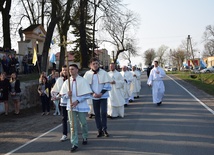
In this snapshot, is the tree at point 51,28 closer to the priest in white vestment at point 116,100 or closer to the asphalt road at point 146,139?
the priest in white vestment at point 116,100

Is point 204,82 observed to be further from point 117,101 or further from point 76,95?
point 76,95

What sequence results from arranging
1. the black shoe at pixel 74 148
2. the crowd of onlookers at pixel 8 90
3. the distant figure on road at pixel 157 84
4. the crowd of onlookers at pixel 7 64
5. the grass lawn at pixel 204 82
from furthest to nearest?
the grass lawn at pixel 204 82
the crowd of onlookers at pixel 7 64
the distant figure on road at pixel 157 84
the crowd of onlookers at pixel 8 90
the black shoe at pixel 74 148

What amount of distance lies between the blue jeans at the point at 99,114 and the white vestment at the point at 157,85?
6.38 metres

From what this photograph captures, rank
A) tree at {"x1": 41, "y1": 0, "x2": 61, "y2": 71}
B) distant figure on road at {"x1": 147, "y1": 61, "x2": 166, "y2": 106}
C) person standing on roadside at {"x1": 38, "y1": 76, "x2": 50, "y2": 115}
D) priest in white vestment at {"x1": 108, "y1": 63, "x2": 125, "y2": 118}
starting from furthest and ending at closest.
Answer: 1. tree at {"x1": 41, "y1": 0, "x2": 61, "y2": 71}
2. distant figure on road at {"x1": 147, "y1": 61, "x2": 166, "y2": 106}
3. person standing on roadside at {"x1": 38, "y1": 76, "x2": 50, "y2": 115}
4. priest in white vestment at {"x1": 108, "y1": 63, "x2": 125, "y2": 118}

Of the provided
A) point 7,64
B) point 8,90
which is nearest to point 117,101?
point 8,90

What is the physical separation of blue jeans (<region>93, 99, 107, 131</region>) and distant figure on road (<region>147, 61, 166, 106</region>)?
251 inches

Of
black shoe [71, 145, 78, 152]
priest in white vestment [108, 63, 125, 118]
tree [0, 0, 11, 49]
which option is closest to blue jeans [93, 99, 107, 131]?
black shoe [71, 145, 78, 152]

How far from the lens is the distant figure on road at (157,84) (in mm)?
15102

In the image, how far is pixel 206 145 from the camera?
7406 millimetres

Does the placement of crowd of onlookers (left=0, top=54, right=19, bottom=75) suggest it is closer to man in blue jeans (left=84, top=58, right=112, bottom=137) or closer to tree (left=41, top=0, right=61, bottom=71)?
tree (left=41, top=0, right=61, bottom=71)

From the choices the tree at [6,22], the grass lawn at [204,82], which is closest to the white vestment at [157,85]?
the grass lawn at [204,82]

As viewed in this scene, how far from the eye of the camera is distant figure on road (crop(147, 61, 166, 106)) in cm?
1510

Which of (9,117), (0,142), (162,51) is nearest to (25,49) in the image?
(9,117)

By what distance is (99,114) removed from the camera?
8.95 meters
